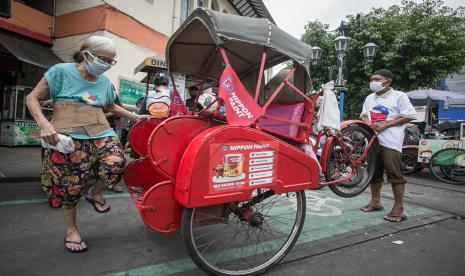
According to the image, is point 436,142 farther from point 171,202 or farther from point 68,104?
point 68,104

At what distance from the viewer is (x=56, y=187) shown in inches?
105

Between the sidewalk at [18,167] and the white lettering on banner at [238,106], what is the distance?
15.8 ft

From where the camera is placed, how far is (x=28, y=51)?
386 inches

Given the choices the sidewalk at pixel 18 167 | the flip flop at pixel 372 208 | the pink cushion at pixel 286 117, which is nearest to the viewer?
the pink cushion at pixel 286 117

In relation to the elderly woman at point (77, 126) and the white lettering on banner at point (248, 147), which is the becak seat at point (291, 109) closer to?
the white lettering on banner at point (248, 147)

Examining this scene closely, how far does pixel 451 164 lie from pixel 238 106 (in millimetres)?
7361

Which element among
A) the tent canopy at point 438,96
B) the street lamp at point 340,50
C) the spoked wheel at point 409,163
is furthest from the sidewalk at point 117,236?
the tent canopy at point 438,96

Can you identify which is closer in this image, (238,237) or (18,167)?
(238,237)

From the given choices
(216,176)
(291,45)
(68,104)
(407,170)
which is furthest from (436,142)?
(68,104)

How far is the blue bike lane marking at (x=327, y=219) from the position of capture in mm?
2588

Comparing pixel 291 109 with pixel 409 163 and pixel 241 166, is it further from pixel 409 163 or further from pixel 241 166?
pixel 409 163

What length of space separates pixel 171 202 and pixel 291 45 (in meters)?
1.76

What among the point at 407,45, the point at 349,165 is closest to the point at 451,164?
the point at 349,165

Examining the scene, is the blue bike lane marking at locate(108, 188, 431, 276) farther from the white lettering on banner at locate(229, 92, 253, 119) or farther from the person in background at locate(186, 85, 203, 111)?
the person in background at locate(186, 85, 203, 111)
